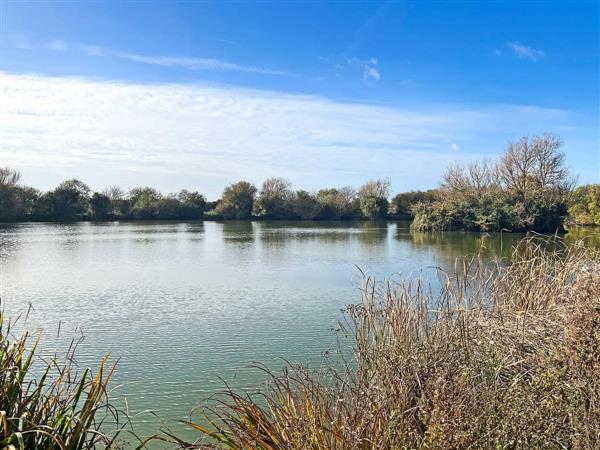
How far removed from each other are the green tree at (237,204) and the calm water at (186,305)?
39.6 m

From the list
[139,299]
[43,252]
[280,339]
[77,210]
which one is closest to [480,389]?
[280,339]

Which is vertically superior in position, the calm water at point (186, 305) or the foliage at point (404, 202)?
the foliage at point (404, 202)

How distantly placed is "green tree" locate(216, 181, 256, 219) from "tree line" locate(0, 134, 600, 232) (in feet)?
0.44

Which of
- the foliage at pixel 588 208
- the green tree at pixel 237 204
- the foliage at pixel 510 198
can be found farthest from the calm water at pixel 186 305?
the green tree at pixel 237 204

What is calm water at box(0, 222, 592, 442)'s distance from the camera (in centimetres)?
732

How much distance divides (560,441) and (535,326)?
3.72 feet

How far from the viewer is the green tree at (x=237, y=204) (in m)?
64.9

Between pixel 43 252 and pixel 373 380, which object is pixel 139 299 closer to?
pixel 373 380

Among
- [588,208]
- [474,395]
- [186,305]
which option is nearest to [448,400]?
[474,395]

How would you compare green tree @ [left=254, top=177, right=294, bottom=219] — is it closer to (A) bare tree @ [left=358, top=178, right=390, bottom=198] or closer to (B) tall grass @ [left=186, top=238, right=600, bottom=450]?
(A) bare tree @ [left=358, top=178, right=390, bottom=198]

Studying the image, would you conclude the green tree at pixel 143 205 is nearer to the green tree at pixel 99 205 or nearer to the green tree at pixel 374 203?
the green tree at pixel 99 205

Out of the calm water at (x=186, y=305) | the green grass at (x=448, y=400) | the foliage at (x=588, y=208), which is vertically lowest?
the calm water at (x=186, y=305)

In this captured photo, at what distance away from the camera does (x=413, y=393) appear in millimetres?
3037

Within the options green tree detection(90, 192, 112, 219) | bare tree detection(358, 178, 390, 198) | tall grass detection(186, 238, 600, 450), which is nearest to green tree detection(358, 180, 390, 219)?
bare tree detection(358, 178, 390, 198)
